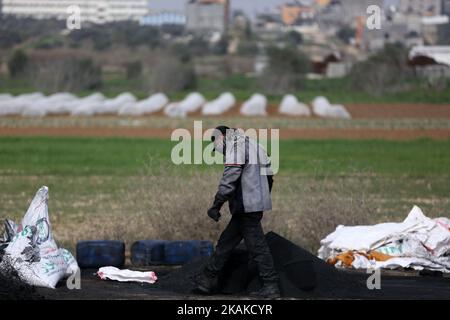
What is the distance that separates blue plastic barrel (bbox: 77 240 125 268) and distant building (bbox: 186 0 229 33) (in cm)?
15123

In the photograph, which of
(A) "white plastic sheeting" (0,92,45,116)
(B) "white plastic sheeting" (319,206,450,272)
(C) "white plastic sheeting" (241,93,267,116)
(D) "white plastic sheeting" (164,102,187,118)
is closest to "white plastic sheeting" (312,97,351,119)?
(C) "white plastic sheeting" (241,93,267,116)

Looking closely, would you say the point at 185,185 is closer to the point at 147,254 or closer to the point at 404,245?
the point at 147,254


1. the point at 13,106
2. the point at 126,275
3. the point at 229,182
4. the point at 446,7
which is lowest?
the point at 446,7

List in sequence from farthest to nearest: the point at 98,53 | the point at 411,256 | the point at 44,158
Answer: the point at 98,53 → the point at 44,158 → the point at 411,256

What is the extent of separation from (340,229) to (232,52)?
412 ft

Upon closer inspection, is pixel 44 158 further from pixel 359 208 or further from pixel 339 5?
pixel 339 5

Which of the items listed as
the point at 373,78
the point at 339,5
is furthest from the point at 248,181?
the point at 339,5

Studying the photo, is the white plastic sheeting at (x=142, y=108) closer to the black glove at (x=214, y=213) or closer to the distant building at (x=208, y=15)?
the black glove at (x=214, y=213)

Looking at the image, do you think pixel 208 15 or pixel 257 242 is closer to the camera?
pixel 257 242

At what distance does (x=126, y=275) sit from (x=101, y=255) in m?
1.68

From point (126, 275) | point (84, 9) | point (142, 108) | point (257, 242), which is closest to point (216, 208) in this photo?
point (257, 242)

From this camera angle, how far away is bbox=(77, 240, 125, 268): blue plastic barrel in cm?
1688

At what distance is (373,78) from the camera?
271 ft

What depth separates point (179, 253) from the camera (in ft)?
56.7
